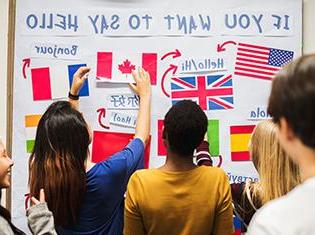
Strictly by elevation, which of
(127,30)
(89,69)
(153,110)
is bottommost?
(153,110)

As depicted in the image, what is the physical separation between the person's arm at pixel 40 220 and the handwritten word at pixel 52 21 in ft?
2.60

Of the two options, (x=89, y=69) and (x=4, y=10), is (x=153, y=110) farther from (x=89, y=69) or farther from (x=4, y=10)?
(x=4, y=10)

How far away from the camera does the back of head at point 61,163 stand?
145cm

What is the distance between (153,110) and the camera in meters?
1.86

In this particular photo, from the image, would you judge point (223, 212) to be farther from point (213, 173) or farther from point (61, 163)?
point (61, 163)

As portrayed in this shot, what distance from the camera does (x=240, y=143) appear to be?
1.87 metres

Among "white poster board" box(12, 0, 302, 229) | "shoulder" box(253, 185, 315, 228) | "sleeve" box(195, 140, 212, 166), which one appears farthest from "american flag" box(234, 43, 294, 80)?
"shoulder" box(253, 185, 315, 228)

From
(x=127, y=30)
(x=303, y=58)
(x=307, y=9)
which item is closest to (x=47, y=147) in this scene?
(x=127, y=30)

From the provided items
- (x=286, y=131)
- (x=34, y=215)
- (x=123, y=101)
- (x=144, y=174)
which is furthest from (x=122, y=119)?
(x=286, y=131)

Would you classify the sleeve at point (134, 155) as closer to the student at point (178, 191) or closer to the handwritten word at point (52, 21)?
the student at point (178, 191)

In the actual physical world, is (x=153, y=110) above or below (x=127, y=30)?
below

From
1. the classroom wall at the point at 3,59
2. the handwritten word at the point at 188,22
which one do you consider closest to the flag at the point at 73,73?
the classroom wall at the point at 3,59

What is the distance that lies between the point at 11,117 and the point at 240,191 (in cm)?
93

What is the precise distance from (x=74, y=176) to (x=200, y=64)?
69 cm
